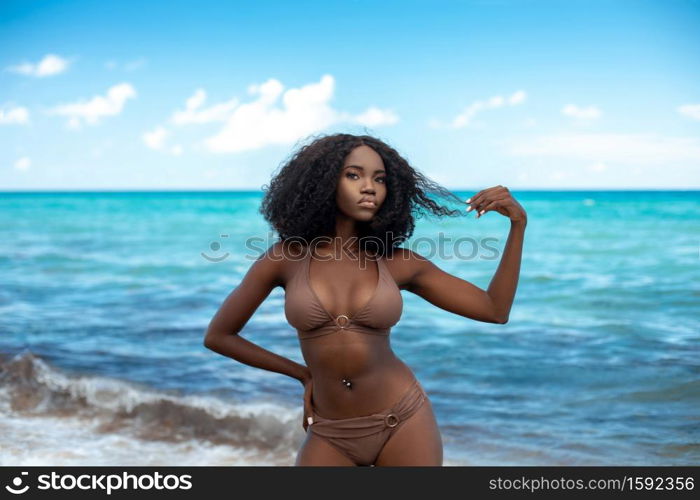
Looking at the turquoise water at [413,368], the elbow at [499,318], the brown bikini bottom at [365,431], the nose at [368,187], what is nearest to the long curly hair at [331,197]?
the nose at [368,187]

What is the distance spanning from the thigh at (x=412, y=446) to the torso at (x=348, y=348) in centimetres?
12

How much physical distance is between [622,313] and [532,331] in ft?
8.64

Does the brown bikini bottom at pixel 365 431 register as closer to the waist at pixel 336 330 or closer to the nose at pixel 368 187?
the waist at pixel 336 330

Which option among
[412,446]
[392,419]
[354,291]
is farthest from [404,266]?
[412,446]

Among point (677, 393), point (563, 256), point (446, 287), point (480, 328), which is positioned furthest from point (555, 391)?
point (563, 256)

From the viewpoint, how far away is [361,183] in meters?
3.34

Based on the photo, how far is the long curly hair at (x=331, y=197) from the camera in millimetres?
3373

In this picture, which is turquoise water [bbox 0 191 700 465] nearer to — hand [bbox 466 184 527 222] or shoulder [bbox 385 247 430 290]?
shoulder [bbox 385 247 430 290]

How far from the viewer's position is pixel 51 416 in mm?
8422

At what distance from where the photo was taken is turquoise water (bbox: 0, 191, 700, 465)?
310 inches

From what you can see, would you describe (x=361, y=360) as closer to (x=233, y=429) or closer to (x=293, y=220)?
(x=293, y=220)

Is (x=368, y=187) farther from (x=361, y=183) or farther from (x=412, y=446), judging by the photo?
(x=412, y=446)

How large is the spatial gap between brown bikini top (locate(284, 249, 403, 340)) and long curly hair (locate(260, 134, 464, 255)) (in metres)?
0.25

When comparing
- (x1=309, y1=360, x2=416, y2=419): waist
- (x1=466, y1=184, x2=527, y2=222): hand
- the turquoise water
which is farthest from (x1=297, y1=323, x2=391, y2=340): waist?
the turquoise water
